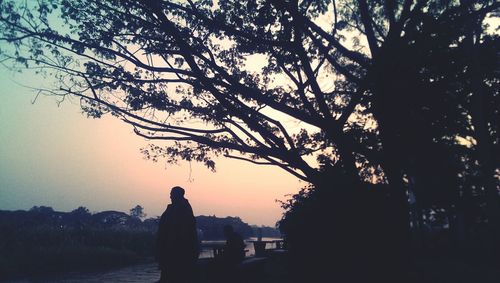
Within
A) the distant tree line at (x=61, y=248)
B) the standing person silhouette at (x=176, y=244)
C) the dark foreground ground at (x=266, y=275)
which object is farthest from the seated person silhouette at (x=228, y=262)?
the distant tree line at (x=61, y=248)

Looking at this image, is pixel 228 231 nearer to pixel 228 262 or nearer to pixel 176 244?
pixel 228 262

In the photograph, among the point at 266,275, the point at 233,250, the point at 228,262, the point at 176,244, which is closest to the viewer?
the point at 176,244

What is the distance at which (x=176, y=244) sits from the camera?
5.96 m

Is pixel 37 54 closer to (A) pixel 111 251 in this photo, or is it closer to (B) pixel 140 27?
(B) pixel 140 27

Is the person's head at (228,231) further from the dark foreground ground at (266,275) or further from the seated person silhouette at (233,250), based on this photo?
the dark foreground ground at (266,275)

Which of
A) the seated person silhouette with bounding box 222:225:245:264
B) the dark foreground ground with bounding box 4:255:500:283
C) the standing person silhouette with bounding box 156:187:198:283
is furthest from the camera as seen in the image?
Answer: the dark foreground ground with bounding box 4:255:500:283

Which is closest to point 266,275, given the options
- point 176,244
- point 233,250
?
point 233,250

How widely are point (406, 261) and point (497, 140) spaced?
60.0 ft

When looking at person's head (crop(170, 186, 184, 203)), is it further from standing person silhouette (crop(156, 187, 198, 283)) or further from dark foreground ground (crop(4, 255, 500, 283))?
dark foreground ground (crop(4, 255, 500, 283))

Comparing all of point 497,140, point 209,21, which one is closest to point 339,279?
point 209,21

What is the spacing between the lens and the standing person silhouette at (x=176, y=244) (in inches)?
233

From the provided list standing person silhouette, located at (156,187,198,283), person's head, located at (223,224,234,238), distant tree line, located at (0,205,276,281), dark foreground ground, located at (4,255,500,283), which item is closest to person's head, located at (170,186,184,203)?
standing person silhouette, located at (156,187,198,283)

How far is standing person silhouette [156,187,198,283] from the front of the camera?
593 cm

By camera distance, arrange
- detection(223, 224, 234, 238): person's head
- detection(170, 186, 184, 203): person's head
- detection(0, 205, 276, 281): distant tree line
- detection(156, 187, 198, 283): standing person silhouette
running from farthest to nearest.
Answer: detection(0, 205, 276, 281): distant tree line → detection(223, 224, 234, 238): person's head → detection(170, 186, 184, 203): person's head → detection(156, 187, 198, 283): standing person silhouette
